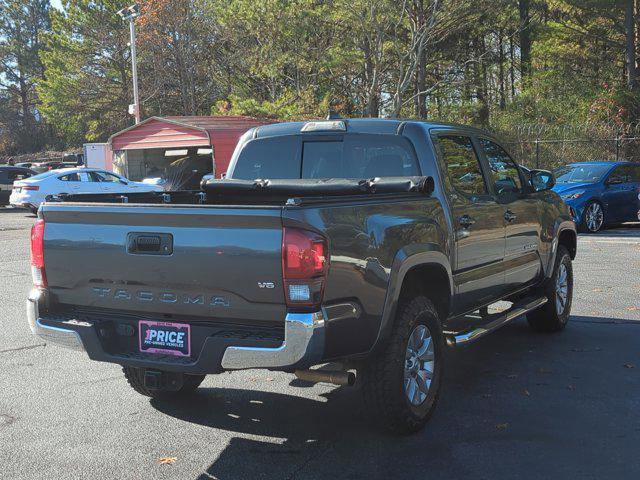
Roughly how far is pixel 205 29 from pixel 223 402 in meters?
35.8

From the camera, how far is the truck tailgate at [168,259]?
3660 mm

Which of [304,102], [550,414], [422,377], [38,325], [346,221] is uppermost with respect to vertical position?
[304,102]

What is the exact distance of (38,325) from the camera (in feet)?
14.0

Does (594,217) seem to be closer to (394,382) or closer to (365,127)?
(365,127)

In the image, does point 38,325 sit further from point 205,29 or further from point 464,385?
point 205,29

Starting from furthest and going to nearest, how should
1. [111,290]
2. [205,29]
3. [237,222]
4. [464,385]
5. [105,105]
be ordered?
[105,105]
[205,29]
[464,385]
[111,290]
[237,222]

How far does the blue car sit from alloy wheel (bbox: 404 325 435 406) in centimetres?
1187

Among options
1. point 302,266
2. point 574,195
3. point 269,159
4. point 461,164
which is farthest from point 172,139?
point 302,266

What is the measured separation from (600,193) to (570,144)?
30.9 ft

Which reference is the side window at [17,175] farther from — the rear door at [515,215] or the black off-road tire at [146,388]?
the rear door at [515,215]

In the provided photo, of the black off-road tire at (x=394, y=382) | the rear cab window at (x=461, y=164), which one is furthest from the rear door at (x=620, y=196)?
the black off-road tire at (x=394, y=382)

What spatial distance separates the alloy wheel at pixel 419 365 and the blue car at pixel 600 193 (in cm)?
1187

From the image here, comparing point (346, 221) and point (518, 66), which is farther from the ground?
point (518, 66)

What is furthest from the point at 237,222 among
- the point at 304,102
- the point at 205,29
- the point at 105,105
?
the point at 105,105
